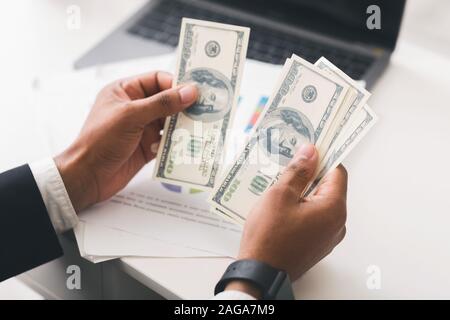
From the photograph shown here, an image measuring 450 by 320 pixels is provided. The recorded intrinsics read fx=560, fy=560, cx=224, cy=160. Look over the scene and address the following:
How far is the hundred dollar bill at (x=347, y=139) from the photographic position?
31.4 inches

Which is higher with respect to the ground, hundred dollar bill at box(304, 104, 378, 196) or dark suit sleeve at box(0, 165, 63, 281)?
hundred dollar bill at box(304, 104, 378, 196)

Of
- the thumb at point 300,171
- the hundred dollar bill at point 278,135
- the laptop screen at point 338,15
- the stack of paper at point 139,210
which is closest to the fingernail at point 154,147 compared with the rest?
the stack of paper at point 139,210

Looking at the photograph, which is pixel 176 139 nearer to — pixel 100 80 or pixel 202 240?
pixel 202 240

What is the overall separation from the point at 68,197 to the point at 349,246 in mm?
434

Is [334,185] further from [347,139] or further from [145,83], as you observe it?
[145,83]

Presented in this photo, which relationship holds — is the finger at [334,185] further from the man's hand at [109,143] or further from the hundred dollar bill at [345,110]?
the man's hand at [109,143]

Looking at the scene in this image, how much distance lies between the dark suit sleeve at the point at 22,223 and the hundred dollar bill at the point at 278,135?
0.26 meters

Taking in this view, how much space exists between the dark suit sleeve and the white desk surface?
14 cm

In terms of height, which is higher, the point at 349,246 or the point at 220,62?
the point at 220,62

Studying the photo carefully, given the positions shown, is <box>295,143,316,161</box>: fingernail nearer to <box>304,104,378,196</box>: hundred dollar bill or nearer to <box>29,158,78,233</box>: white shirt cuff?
<box>304,104,378,196</box>: hundred dollar bill

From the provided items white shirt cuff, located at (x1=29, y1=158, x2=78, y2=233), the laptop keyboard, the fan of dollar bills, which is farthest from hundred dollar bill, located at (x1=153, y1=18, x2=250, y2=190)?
the laptop keyboard

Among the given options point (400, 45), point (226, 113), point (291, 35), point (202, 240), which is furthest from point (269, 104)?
point (400, 45)

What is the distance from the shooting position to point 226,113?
2.99ft

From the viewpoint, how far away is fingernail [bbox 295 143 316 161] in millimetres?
786
